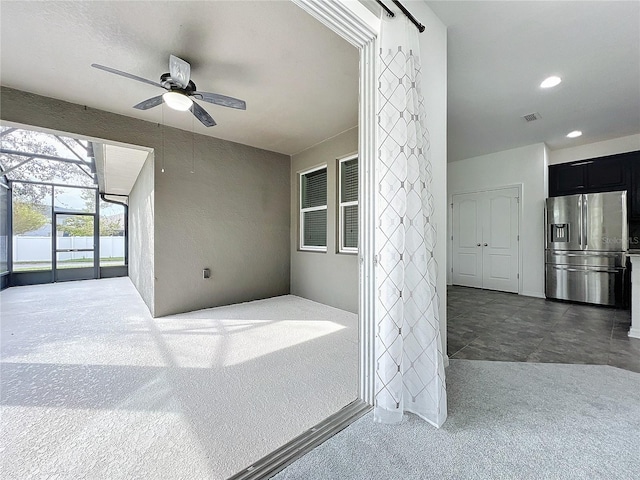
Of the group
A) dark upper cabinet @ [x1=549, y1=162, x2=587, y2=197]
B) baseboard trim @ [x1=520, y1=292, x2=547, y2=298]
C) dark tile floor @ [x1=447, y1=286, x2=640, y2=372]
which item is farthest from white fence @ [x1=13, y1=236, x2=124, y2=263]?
dark upper cabinet @ [x1=549, y1=162, x2=587, y2=197]

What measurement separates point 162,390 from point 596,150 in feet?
22.8

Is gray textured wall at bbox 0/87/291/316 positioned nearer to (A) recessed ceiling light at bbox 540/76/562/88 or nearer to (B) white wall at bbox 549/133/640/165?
(A) recessed ceiling light at bbox 540/76/562/88

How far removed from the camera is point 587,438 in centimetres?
132

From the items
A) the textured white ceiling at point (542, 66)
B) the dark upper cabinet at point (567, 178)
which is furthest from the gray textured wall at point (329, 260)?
the dark upper cabinet at point (567, 178)

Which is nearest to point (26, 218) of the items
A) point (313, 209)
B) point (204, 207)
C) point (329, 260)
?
point (204, 207)

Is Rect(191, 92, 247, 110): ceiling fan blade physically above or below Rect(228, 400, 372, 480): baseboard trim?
above

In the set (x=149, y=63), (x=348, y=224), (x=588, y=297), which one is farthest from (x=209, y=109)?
(x=588, y=297)

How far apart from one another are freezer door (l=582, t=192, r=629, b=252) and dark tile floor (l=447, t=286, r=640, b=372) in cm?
96

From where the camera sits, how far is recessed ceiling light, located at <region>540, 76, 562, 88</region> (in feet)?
9.21

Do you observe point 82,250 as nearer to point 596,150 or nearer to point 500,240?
point 500,240

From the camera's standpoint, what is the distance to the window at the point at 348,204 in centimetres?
393

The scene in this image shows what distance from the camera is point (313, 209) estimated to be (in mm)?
4566

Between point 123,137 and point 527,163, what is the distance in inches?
251

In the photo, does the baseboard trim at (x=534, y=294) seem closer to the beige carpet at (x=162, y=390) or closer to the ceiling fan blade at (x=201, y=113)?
the beige carpet at (x=162, y=390)
